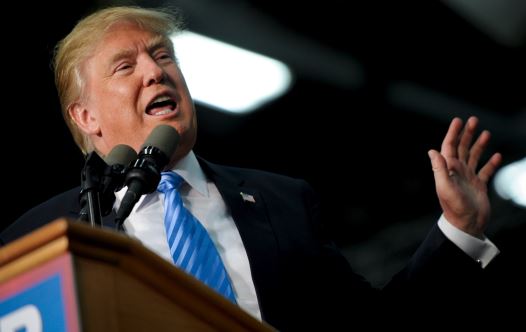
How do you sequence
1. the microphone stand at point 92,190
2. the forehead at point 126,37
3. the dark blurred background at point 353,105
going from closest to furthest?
1. the microphone stand at point 92,190
2. the forehead at point 126,37
3. the dark blurred background at point 353,105

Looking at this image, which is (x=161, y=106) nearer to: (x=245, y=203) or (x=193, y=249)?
(x=245, y=203)

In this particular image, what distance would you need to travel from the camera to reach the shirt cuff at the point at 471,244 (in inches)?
84.0

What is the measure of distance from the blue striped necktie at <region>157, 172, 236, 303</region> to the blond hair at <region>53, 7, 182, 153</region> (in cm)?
53

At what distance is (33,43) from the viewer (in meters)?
3.34

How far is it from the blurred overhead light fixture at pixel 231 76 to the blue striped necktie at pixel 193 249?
1.71 metres

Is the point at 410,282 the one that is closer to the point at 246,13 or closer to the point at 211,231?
the point at 211,231

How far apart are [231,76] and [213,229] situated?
187 centimetres

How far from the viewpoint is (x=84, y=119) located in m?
2.61

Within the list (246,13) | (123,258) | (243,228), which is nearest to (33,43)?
(246,13)

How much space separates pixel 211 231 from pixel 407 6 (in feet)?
6.14

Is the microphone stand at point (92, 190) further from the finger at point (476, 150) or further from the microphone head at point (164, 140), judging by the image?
the finger at point (476, 150)

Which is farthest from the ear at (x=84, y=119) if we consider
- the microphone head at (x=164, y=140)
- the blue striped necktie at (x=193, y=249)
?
the microphone head at (x=164, y=140)

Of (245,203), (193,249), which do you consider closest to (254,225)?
(245,203)

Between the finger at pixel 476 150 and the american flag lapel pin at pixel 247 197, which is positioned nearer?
the finger at pixel 476 150
